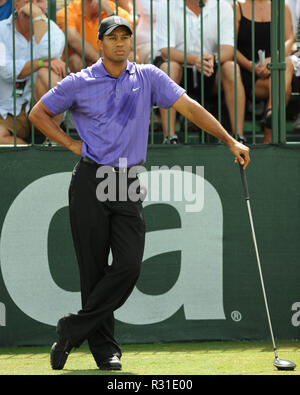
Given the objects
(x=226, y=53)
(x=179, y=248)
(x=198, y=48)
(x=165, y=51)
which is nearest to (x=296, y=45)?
(x=226, y=53)

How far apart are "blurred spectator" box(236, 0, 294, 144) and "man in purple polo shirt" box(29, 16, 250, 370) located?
7.05 ft

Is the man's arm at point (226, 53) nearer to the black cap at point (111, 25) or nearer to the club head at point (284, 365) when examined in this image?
the black cap at point (111, 25)

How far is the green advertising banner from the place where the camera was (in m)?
6.95

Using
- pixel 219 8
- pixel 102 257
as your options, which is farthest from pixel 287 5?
pixel 102 257

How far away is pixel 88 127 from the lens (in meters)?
5.46

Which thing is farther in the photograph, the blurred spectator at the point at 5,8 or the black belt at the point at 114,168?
the blurred spectator at the point at 5,8

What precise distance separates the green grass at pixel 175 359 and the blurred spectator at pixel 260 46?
182 cm

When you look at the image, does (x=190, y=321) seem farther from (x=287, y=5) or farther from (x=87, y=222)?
(x=287, y=5)

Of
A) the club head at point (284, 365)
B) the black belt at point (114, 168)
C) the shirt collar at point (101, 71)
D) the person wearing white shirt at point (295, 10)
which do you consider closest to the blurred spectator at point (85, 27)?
the person wearing white shirt at point (295, 10)

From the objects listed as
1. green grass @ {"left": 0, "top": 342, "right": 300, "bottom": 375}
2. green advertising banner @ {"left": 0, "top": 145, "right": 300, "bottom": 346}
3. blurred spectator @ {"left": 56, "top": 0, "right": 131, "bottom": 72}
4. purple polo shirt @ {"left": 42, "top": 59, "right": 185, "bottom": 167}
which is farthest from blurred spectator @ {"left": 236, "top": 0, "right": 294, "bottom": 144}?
purple polo shirt @ {"left": 42, "top": 59, "right": 185, "bottom": 167}

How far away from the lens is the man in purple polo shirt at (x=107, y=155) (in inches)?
212

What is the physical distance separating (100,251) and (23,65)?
249 centimetres

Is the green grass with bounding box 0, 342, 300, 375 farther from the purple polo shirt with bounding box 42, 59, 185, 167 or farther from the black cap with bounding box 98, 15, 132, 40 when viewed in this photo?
the black cap with bounding box 98, 15, 132, 40

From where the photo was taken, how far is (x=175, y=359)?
6.25 meters
